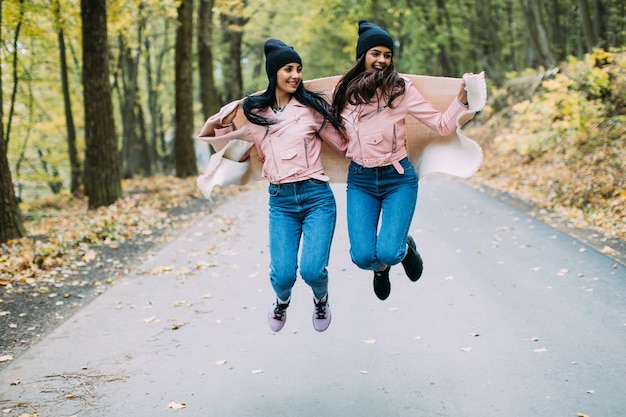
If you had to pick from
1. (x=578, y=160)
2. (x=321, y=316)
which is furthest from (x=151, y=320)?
(x=578, y=160)

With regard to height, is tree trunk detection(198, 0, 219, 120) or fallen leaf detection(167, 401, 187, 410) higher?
tree trunk detection(198, 0, 219, 120)

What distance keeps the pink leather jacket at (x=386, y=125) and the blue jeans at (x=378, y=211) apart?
115 mm

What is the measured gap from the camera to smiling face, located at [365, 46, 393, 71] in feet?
18.0

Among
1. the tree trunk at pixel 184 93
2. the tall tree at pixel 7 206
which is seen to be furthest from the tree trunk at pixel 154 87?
the tall tree at pixel 7 206

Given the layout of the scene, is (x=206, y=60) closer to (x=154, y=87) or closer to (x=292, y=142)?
(x=154, y=87)

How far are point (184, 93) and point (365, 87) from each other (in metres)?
18.3

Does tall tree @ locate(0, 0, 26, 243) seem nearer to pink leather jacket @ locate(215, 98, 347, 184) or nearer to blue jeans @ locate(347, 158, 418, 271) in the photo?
pink leather jacket @ locate(215, 98, 347, 184)

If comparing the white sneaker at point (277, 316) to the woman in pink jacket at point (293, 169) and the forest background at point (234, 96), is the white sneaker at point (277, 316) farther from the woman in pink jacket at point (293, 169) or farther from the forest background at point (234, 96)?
the forest background at point (234, 96)

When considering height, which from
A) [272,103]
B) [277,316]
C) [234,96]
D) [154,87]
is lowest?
[277,316]

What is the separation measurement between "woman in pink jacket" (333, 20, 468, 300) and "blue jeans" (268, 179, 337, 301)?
0.39m

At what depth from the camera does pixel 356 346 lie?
6422 mm

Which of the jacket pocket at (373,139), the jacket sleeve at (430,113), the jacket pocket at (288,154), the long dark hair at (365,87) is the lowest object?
the jacket pocket at (288,154)

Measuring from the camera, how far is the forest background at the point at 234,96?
12445mm

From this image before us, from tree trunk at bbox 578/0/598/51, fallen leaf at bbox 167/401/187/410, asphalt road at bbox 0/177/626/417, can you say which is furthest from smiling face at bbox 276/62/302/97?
tree trunk at bbox 578/0/598/51
